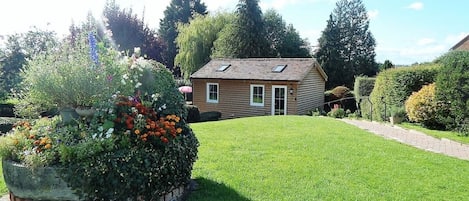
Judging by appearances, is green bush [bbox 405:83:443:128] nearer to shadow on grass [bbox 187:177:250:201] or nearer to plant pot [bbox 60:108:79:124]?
shadow on grass [bbox 187:177:250:201]

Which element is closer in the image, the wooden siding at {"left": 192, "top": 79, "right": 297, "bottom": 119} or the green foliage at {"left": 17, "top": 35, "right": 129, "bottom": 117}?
the green foliage at {"left": 17, "top": 35, "right": 129, "bottom": 117}

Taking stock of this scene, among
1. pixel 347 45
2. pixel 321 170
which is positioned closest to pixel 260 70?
pixel 321 170

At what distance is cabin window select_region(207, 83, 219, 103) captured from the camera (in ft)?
68.1

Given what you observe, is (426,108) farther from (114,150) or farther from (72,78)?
(72,78)

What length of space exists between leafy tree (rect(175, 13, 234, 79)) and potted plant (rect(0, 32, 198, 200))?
76.1 ft

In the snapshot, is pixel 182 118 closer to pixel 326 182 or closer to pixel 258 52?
pixel 326 182

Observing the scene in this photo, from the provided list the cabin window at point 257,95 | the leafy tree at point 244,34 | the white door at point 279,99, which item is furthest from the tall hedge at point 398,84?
the leafy tree at point 244,34

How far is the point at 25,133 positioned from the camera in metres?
4.33

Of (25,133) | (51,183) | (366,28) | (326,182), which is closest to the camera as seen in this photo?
(51,183)

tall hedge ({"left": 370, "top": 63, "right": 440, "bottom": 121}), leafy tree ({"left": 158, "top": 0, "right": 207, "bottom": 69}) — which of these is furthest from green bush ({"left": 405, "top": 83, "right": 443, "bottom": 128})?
leafy tree ({"left": 158, "top": 0, "right": 207, "bottom": 69})

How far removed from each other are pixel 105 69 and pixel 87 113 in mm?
581

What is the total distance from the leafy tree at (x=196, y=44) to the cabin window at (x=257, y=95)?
934cm

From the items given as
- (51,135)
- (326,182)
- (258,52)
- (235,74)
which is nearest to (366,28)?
(258,52)

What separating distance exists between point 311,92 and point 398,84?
7.19 metres
